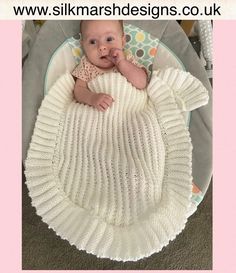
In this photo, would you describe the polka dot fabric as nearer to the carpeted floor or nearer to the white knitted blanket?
the white knitted blanket

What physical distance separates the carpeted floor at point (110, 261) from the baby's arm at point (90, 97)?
0.53 meters

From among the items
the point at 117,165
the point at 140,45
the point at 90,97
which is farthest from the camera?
the point at 140,45

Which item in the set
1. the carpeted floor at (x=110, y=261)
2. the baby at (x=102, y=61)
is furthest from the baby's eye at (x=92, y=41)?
the carpeted floor at (x=110, y=261)

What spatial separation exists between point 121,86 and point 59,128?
9.6 inches

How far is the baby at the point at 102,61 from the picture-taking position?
1.12m

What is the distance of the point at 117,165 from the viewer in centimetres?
99

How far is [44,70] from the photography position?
119 centimetres

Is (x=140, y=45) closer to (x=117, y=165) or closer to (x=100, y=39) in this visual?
(x=100, y=39)

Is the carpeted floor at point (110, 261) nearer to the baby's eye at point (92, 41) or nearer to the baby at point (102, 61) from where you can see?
the baby at point (102, 61)

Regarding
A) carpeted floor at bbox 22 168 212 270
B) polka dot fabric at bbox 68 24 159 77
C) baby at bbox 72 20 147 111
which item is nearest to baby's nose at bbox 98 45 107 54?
baby at bbox 72 20 147 111

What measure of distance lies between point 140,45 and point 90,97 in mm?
293

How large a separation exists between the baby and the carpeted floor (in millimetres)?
551

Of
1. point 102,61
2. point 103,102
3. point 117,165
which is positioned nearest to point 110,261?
point 117,165

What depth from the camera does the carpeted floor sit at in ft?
4.09
